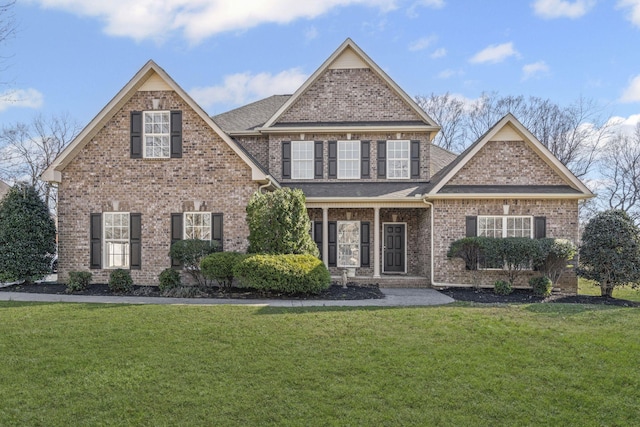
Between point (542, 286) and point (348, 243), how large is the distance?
691 cm

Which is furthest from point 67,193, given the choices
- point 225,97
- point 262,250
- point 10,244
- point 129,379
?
point 225,97

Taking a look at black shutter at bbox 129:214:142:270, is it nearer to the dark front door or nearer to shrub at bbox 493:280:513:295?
the dark front door

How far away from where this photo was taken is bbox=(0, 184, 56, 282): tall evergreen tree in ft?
40.2

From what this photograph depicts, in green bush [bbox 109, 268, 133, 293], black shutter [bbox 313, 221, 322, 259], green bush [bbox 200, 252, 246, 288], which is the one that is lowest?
green bush [bbox 109, 268, 133, 293]

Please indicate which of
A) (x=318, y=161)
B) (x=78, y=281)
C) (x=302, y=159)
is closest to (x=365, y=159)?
(x=318, y=161)

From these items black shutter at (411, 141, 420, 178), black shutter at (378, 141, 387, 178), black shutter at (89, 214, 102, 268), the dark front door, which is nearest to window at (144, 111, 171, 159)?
black shutter at (89, 214, 102, 268)

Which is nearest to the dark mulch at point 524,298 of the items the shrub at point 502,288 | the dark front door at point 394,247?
the shrub at point 502,288

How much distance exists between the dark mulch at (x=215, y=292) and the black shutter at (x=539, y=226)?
5.87 m

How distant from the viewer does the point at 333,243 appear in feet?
50.8

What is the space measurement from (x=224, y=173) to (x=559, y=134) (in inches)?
1193

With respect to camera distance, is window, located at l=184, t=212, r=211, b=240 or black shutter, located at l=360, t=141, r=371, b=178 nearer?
window, located at l=184, t=212, r=211, b=240

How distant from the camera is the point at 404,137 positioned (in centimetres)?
1555

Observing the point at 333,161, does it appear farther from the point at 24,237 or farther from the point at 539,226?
the point at 24,237

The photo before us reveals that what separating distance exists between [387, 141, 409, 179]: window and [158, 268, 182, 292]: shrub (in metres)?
8.97
